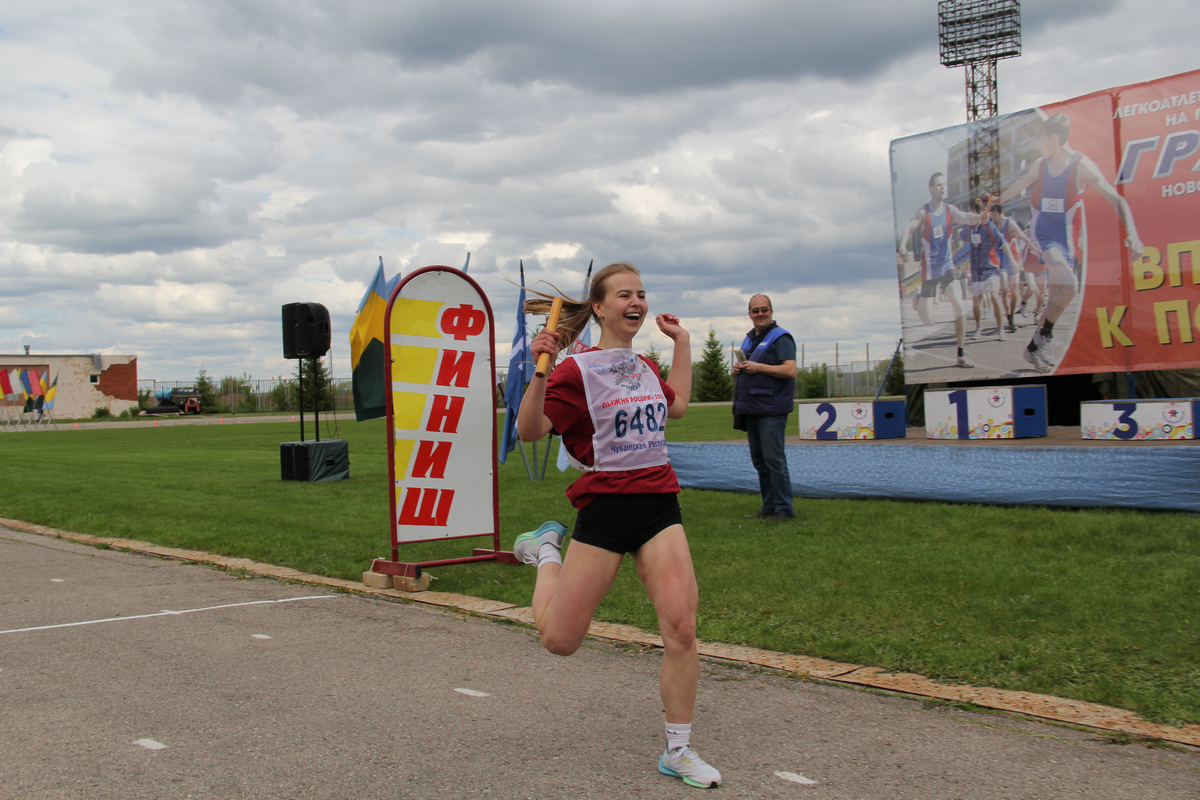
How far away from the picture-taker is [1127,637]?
4.53 metres

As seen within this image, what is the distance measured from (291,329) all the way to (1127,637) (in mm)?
13325

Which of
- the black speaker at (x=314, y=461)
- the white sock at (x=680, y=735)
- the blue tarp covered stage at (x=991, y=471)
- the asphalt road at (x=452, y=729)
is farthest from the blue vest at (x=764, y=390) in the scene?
the black speaker at (x=314, y=461)

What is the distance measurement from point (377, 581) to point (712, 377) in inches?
2231

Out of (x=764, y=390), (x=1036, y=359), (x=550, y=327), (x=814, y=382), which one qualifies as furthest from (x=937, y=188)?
(x=814, y=382)

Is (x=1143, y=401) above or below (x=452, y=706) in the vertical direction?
above

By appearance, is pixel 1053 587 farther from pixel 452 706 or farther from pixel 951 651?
pixel 452 706

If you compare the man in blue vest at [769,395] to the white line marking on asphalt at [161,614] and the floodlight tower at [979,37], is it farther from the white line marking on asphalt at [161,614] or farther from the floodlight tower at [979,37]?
the floodlight tower at [979,37]

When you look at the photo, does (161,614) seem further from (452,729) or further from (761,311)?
(761,311)

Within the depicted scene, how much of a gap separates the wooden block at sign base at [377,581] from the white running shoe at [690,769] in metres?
3.77

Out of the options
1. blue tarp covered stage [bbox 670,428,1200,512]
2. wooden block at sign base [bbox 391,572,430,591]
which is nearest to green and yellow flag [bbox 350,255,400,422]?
blue tarp covered stage [bbox 670,428,1200,512]

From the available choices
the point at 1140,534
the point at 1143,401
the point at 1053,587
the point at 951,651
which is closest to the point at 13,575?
the point at 951,651

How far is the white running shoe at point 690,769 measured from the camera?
307 centimetres

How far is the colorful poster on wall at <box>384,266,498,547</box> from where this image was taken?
6.68 meters

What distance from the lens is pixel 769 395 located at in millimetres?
8523
